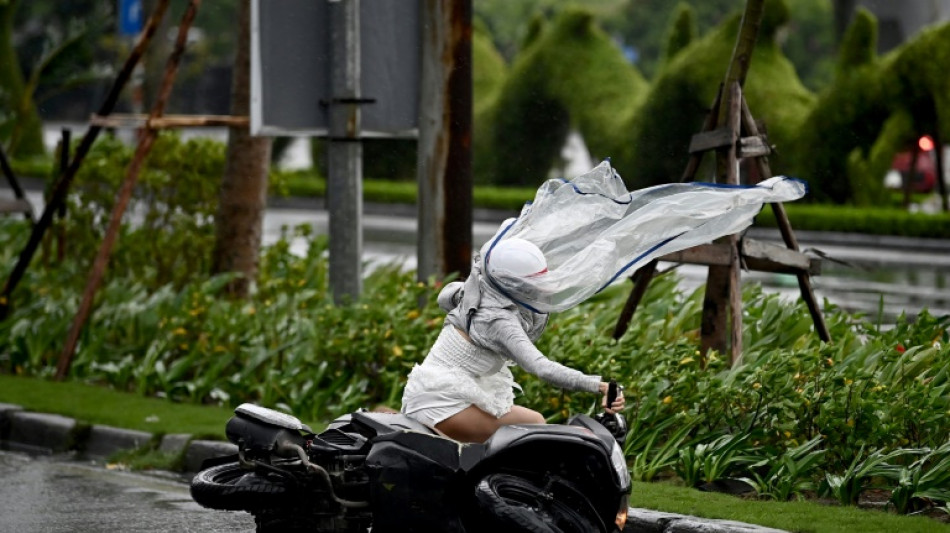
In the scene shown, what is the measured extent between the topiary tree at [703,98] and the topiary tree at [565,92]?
0.82 metres

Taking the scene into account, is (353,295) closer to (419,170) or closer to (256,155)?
(419,170)

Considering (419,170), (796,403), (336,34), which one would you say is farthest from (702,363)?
(336,34)

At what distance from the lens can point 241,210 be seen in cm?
1291

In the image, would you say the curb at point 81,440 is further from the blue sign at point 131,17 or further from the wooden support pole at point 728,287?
the blue sign at point 131,17

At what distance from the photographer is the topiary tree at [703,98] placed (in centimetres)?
2559

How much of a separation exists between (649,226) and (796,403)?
1855mm

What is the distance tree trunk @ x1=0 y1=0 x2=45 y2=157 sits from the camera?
16.3 metres

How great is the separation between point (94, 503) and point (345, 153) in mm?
3294

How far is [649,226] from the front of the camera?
255 inches

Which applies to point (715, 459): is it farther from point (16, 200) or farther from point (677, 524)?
point (16, 200)

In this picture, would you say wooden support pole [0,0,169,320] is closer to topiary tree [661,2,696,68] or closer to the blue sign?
topiary tree [661,2,696,68]

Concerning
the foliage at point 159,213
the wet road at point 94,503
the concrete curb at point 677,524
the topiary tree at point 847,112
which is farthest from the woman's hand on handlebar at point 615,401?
the topiary tree at point 847,112

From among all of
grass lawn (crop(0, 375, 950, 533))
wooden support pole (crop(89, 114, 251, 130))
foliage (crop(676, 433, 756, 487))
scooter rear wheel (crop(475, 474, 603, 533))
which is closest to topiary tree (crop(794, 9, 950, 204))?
wooden support pole (crop(89, 114, 251, 130))

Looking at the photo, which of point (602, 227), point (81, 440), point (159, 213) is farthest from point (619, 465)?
point (159, 213)
